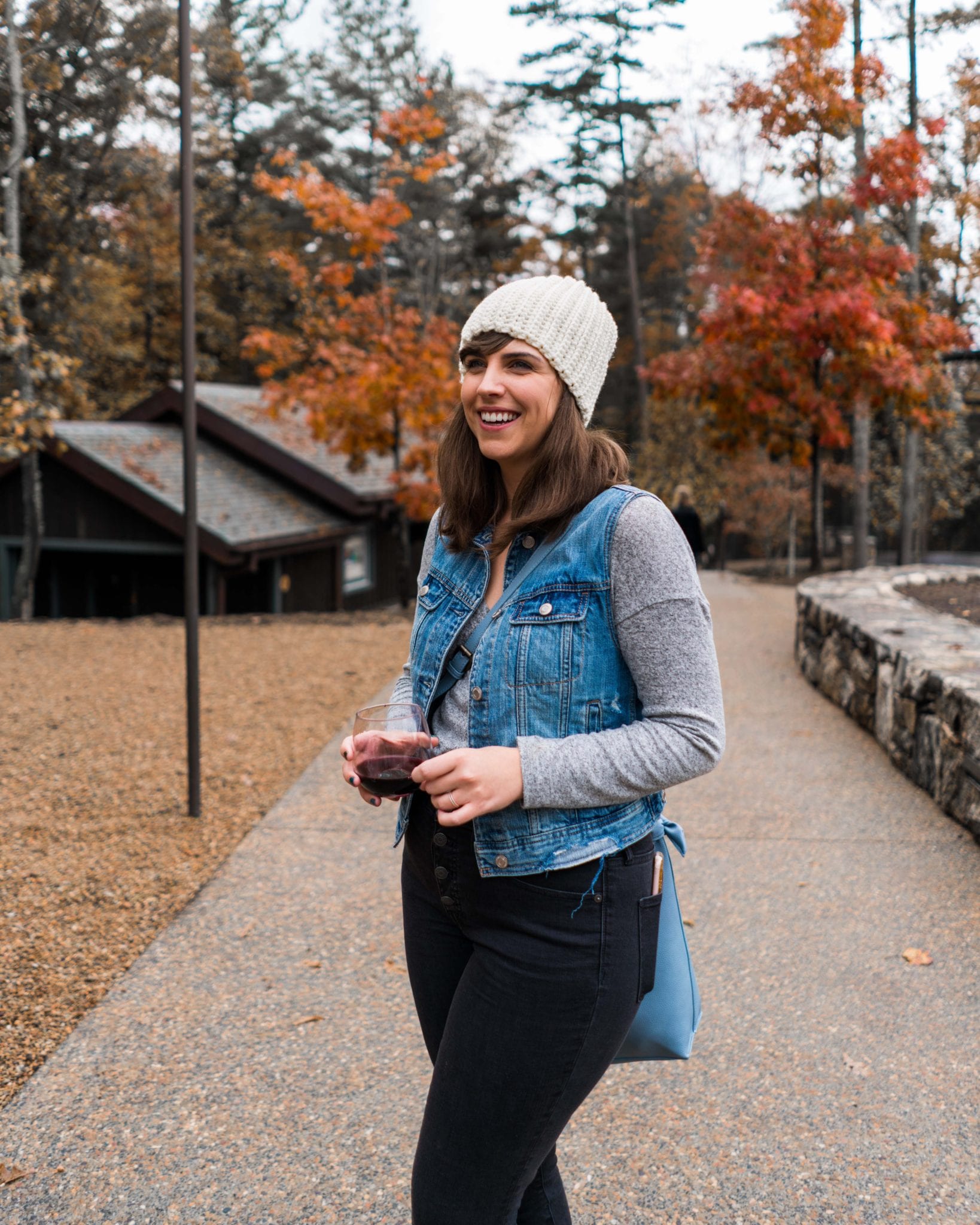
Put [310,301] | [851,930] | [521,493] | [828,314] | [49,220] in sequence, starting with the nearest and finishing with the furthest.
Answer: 1. [521,493]
2. [851,930]
3. [828,314]
4. [49,220]
5. [310,301]

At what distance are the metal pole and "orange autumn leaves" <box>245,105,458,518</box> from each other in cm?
727

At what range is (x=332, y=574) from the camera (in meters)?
19.0

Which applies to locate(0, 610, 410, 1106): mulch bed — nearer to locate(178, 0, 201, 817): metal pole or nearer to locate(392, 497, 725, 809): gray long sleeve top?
locate(178, 0, 201, 817): metal pole

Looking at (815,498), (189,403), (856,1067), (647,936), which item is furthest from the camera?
(815,498)

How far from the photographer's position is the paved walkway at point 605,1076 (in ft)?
8.54

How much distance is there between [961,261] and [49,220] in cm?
1551

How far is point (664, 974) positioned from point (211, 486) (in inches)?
640

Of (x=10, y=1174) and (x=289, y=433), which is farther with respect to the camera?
(x=289, y=433)

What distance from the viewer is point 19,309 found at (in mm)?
10500

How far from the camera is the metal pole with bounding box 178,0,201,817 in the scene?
4984 mm

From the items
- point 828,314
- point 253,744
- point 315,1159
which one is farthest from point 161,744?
point 828,314

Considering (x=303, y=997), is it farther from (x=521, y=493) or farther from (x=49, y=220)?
(x=49, y=220)

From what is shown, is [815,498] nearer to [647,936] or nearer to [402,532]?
[402,532]

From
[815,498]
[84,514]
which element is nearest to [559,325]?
[815,498]
